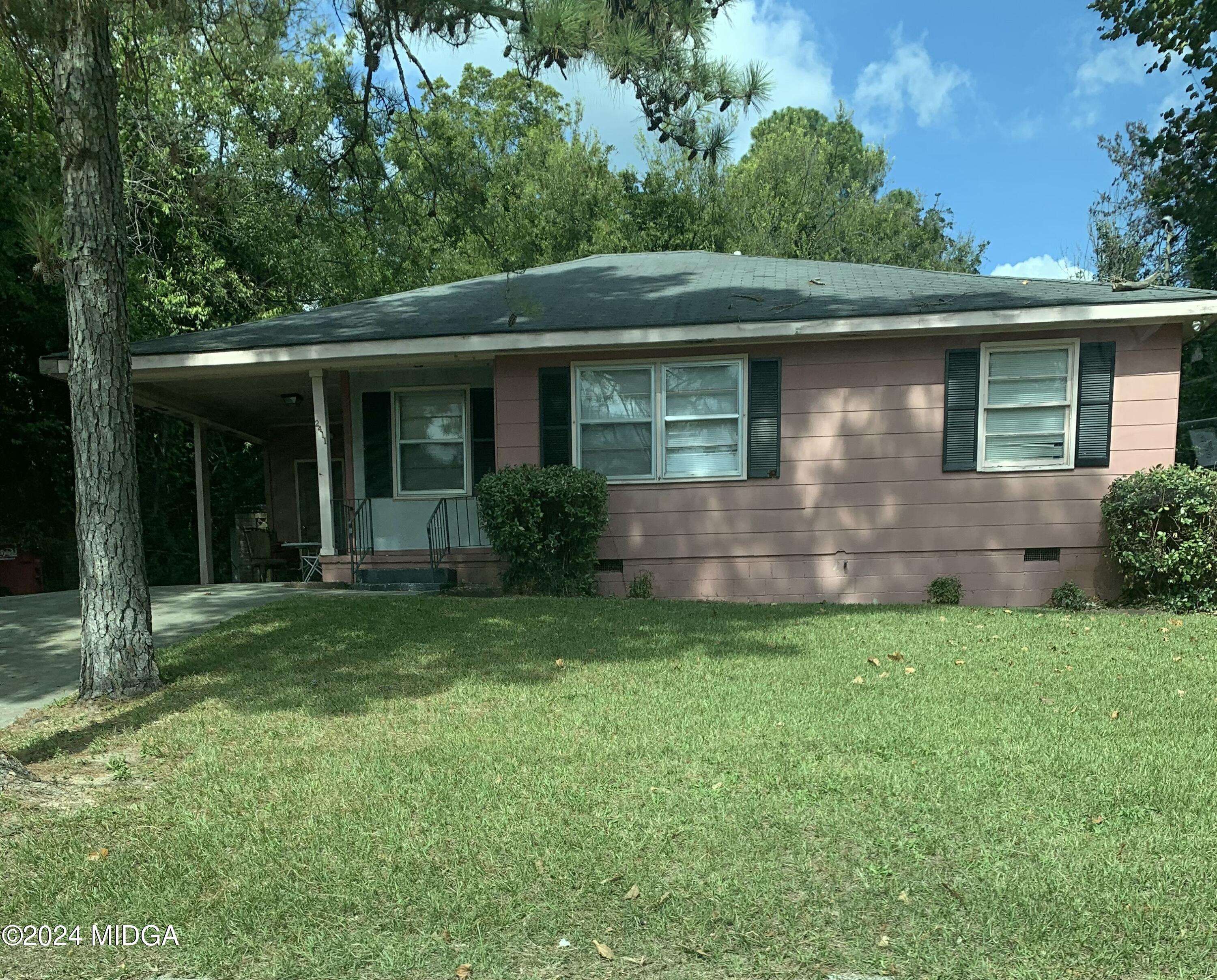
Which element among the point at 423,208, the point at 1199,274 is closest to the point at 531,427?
the point at 423,208

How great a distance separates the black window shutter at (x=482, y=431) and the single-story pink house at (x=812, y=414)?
1.03 ft

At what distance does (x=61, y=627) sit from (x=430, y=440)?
4600mm

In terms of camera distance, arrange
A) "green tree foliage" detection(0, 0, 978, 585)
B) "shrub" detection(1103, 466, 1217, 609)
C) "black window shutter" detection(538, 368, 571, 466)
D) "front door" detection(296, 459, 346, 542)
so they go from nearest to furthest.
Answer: "green tree foliage" detection(0, 0, 978, 585)
"shrub" detection(1103, 466, 1217, 609)
"black window shutter" detection(538, 368, 571, 466)
"front door" detection(296, 459, 346, 542)

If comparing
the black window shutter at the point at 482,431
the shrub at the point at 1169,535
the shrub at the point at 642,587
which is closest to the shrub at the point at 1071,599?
the shrub at the point at 1169,535

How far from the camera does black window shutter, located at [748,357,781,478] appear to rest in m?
9.41

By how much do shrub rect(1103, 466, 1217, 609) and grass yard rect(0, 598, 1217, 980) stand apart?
2660 mm

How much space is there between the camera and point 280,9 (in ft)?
18.6

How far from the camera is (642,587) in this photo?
31.1 ft

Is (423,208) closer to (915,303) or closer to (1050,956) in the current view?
(915,303)

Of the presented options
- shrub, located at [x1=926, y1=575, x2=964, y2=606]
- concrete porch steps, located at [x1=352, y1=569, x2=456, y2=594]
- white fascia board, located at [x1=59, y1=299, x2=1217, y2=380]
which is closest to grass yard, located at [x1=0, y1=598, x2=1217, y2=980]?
shrub, located at [x1=926, y1=575, x2=964, y2=606]

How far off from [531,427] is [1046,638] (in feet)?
19.0

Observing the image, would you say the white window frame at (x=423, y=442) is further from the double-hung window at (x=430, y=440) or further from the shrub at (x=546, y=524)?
the shrub at (x=546, y=524)

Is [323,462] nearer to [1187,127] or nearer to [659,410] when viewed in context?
[659,410]

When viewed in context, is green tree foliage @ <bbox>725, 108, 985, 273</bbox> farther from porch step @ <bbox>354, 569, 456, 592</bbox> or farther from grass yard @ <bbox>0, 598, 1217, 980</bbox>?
grass yard @ <bbox>0, 598, 1217, 980</bbox>
